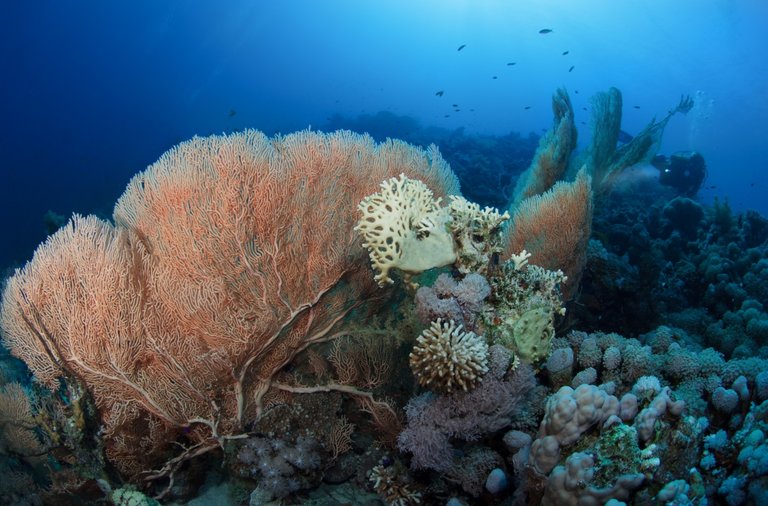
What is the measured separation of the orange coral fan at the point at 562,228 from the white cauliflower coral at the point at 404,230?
9.46 feet

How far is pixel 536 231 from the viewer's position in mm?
6082

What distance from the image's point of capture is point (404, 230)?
3.41 m

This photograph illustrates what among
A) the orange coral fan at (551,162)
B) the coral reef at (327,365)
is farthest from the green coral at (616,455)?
the orange coral fan at (551,162)

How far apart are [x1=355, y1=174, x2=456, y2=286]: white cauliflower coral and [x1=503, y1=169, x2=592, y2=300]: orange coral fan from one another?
2.88 meters

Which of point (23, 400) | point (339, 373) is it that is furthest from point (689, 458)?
point (23, 400)

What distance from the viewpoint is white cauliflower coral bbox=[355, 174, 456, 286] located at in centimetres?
Answer: 338

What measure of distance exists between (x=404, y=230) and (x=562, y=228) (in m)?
3.64

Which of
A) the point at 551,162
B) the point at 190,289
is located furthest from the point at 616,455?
the point at 551,162

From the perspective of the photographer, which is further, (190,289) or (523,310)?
(190,289)

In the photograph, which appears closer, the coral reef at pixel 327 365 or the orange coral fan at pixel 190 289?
the coral reef at pixel 327 365

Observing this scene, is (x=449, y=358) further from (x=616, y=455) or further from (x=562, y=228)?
(x=562, y=228)

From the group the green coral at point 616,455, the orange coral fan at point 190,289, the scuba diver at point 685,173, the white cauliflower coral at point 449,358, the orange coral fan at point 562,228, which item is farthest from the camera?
the scuba diver at point 685,173

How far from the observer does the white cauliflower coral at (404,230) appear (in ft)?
11.1

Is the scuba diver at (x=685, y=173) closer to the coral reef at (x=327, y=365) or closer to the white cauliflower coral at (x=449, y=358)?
the coral reef at (x=327, y=365)
